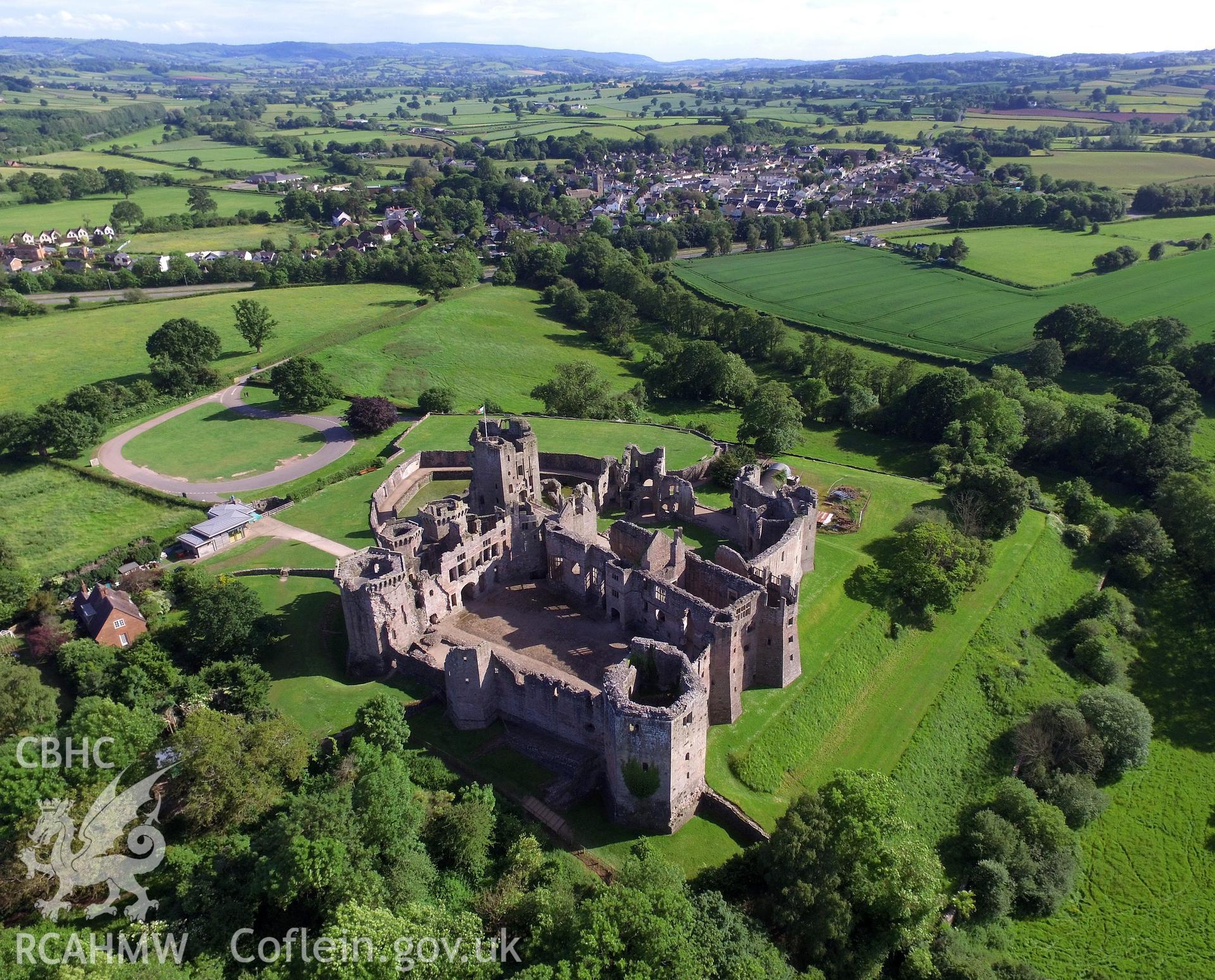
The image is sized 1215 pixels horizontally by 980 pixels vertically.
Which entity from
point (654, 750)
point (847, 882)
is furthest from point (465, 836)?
point (847, 882)

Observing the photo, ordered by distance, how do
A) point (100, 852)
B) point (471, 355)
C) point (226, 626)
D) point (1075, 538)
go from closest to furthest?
point (100, 852)
point (226, 626)
point (1075, 538)
point (471, 355)

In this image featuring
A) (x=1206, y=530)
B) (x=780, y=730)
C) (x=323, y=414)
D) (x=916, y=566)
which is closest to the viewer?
(x=780, y=730)

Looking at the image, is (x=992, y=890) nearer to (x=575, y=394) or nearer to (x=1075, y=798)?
(x=1075, y=798)

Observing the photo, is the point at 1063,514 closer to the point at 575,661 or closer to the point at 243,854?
the point at 575,661

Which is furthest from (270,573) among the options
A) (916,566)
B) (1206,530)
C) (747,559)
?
(1206,530)

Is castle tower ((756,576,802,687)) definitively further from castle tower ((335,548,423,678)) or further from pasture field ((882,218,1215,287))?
pasture field ((882,218,1215,287))
